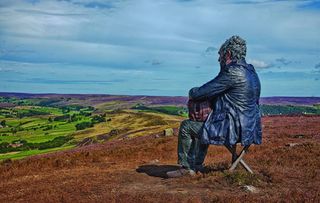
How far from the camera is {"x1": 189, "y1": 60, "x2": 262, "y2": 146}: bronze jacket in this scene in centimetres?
1358

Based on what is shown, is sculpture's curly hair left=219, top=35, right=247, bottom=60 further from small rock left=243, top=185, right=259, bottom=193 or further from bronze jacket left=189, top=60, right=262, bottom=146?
small rock left=243, top=185, right=259, bottom=193

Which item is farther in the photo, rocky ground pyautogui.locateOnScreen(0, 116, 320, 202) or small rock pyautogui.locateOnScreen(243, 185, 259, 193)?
small rock pyautogui.locateOnScreen(243, 185, 259, 193)

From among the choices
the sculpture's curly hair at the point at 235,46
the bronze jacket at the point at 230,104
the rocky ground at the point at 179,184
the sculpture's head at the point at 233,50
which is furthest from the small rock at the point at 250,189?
the sculpture's curly hair at the point at 235,46

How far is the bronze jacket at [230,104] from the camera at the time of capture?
44.5 ft

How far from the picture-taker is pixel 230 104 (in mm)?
13750

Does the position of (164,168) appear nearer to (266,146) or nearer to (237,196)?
(237,196)

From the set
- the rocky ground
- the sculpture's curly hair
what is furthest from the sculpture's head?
the rocky ground

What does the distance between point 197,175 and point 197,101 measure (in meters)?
2.40

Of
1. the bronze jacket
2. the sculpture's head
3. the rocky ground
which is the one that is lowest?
the rocky ground

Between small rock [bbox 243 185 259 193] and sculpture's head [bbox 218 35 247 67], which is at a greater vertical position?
sculpture's head [bbox 218 35 247 67]

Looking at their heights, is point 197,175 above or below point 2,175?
above

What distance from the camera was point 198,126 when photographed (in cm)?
1419

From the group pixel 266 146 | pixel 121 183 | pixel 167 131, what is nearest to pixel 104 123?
pixel 167 131

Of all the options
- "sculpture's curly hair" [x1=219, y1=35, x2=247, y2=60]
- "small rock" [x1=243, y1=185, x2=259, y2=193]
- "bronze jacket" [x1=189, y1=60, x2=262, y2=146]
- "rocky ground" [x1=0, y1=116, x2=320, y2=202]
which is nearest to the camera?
"rocky ground" [x1=0, y1=116, x2=320, y2=202]
